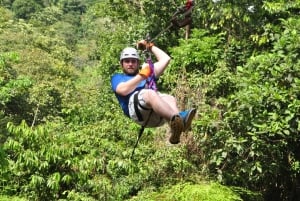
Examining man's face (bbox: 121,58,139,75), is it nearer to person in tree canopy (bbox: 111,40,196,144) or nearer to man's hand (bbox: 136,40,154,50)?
person in tree canopy (bbox: 111,40,196,144)

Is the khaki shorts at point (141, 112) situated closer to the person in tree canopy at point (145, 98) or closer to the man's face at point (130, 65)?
the person in tree canopy at point (145, 98)

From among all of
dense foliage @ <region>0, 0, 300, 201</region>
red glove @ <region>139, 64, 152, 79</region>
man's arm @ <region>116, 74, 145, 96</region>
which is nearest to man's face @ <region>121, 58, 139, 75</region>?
man's arm @ <region>116, 74, 145, 96</region>

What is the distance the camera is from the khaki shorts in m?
3.83

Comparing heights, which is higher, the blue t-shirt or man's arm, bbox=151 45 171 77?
man's arm, bbox=151 45 171 77

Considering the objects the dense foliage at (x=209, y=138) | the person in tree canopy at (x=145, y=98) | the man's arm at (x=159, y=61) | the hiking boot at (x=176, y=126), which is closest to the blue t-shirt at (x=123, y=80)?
the person in tree canopy at (x=145, y=98)

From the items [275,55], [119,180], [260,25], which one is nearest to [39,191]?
[119,180]

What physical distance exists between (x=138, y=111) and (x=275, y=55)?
312 centimetres

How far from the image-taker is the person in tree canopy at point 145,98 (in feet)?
12.1

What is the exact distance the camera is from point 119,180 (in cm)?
712

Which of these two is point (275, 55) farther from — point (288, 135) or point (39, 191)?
point (39, 191)

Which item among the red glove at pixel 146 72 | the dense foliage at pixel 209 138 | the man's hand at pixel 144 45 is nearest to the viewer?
the red glove at pixel 146 72

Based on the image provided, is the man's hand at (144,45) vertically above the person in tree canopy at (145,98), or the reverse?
the man's hand at (144,45)

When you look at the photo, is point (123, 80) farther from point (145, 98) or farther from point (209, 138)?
point (209, 138)

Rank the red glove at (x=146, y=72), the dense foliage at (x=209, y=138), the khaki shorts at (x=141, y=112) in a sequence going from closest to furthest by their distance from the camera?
1. the red glove at (x=146, y=72)
2. the khaki shorts at (x=141, y=112)
3. the dense foliage at (x=209, y=138)
